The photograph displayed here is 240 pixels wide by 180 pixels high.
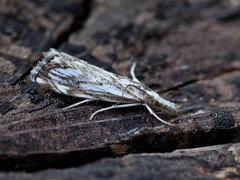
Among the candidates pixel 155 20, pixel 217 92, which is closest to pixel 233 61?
pixel 217 92

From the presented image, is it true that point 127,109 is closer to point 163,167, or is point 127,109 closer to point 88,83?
point 88,83

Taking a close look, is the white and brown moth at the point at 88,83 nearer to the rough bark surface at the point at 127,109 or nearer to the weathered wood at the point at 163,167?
the rough bark surface at the point at 127,109

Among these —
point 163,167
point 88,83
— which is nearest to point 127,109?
point 88,83

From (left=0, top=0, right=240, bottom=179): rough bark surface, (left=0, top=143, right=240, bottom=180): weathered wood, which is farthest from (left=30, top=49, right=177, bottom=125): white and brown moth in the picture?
(left=0, top=143, right=240, bottom=180): weathered wood

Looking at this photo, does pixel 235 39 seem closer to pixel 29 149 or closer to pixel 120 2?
pixel 120 2

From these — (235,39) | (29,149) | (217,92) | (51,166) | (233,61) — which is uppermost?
(235,39)

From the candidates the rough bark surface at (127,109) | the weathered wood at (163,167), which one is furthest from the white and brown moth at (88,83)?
the weathered wood at (163,167)

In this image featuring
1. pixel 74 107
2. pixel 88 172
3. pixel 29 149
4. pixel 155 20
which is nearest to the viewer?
pixel 88 172
